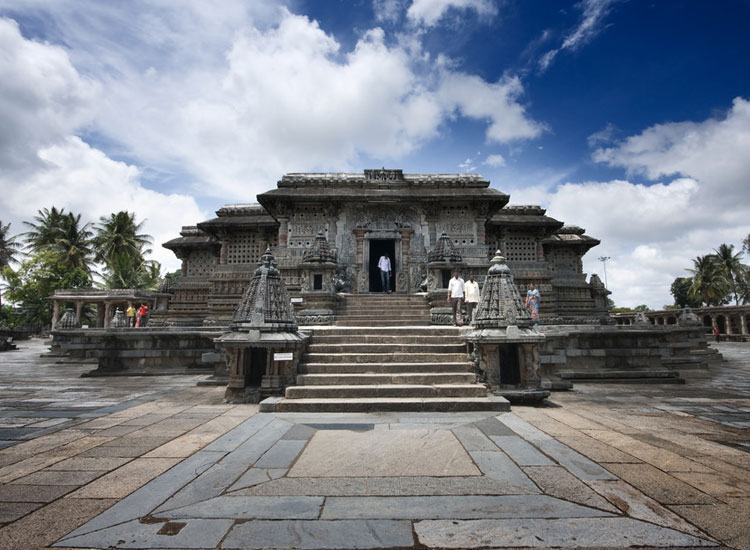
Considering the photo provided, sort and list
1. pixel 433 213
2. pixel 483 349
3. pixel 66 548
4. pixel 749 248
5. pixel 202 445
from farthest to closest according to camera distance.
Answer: pixel 749 248, pixel 433 213, pixel 483 349, pixel 202 445, pixel 66 548

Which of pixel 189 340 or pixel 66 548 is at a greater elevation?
Answer: pixel 189 340

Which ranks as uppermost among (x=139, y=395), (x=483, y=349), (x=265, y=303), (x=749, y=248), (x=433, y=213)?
(x=749, y=248)

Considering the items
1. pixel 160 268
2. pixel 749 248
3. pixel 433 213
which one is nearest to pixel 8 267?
pixel 160 268

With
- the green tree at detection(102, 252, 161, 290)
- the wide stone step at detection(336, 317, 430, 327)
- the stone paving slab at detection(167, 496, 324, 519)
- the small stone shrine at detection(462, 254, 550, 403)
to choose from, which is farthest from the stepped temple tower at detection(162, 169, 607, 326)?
the green tree at detection(102, 252, 161, 290)

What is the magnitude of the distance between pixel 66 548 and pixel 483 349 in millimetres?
5566

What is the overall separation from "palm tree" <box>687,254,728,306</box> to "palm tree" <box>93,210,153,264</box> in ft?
200

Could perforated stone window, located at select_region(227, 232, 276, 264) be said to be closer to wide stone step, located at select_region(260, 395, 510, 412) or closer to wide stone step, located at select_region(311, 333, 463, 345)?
wide stone step, located at select_region(311, 333, 463, 345)

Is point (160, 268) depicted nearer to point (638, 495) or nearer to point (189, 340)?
point (189, 340)

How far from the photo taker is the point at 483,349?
6391 mm

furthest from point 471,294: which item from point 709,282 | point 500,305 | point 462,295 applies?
point 709,282

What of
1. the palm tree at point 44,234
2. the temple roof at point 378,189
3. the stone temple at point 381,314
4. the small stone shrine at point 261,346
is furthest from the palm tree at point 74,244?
the small stone shrine at point 261,346

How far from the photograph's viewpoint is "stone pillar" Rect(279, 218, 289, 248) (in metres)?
16.5

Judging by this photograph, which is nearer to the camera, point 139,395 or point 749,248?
point 139,395

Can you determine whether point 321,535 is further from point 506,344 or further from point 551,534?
point 506,344
